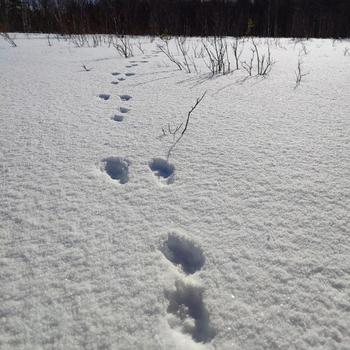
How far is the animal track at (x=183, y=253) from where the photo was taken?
728 millimetres

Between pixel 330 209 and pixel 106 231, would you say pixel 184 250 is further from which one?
pixel 330 209

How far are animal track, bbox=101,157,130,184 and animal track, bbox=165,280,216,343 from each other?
497mm

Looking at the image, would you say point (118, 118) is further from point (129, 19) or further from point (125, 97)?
point (129, 19)

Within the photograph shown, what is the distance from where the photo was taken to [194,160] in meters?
1.16

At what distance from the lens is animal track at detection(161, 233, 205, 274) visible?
0.73m

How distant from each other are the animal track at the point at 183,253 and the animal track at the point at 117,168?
0.35m

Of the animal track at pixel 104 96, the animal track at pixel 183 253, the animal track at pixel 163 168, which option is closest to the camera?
the animal track at pixel 183 253

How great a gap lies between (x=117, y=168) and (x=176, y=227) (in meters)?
0.43

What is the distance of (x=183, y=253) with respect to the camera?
30.4 inches

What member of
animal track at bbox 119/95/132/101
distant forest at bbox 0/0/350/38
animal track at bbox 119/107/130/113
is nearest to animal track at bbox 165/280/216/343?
animal track at bbox 119/107/130/113

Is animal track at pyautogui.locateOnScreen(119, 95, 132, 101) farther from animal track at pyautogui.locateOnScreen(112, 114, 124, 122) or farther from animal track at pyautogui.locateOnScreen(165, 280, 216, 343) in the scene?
animal track at pyautogui.locateOnScreen(165, 280, 216, 343)

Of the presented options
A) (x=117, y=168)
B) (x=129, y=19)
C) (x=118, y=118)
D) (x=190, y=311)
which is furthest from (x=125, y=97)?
(x=129, y=19)

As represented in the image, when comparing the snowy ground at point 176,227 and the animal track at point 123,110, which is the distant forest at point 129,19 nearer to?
the animal track at point 123,110

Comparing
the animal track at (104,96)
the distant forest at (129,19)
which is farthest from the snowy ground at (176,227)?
the distant forest at (129,19)
